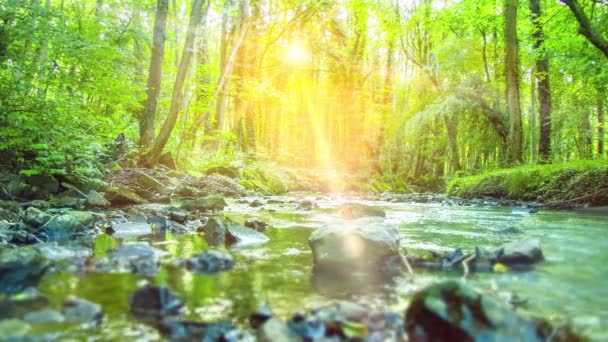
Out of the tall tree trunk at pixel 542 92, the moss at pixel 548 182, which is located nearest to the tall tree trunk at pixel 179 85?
the moss at pixel 548 182

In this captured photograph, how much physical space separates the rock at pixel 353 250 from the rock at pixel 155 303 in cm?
143

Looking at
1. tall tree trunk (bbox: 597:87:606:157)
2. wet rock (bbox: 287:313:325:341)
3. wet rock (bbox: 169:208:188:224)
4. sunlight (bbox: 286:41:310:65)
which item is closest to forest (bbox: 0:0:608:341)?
wet rock (bbox: 287:313:325:341)

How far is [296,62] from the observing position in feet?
87.2

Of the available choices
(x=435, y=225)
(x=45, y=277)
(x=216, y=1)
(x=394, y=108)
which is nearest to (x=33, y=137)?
(x=45, y=277)

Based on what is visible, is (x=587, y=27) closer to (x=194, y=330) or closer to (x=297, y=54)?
(x=194, y=330)

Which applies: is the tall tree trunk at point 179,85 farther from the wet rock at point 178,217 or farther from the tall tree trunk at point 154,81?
the wet rock at point 178,217

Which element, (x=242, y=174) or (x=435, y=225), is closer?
(x=435, y=225)

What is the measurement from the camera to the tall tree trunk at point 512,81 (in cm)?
1426

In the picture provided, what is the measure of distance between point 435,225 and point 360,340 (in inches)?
195

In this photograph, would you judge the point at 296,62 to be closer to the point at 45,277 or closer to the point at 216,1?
the point at 216,1

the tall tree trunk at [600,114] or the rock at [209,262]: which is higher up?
the tall tree trunk at [600,114]

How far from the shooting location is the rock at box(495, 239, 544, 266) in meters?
3.46

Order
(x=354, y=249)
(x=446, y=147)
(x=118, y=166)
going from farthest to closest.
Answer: (x=446, y=147) < (x=118, y=166) < (x=354, y=249)

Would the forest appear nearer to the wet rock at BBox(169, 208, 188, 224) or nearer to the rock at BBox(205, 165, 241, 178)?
the rock at BBox(205, 165, 241, 178)
